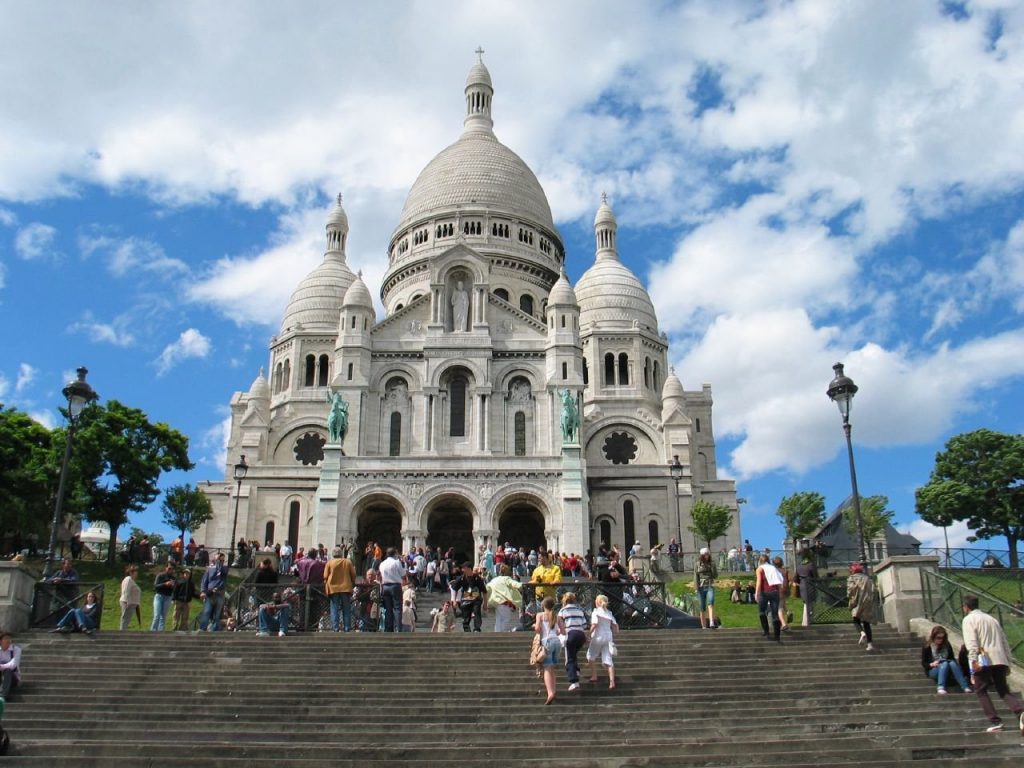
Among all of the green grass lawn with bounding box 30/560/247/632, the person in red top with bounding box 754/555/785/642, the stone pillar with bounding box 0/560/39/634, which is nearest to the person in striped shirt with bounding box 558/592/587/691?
the person in red top with bounding box 754/555/785/642

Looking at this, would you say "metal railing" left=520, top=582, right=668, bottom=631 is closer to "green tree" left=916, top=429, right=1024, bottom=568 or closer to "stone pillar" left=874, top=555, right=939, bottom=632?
"stone pillar" left=874, top=555, right=939, bottom=632

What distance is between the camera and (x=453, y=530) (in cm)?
4769

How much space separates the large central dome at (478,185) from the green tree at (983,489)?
3112cm

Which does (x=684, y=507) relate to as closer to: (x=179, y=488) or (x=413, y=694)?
(x=179, y=488)

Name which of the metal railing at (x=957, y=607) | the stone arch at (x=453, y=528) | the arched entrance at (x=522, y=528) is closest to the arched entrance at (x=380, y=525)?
the stone arch at (x=453, y=528)

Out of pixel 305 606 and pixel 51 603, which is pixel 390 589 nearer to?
pixel 305 606

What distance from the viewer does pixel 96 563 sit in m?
38.2

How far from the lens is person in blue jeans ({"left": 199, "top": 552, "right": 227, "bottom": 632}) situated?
20781 mm

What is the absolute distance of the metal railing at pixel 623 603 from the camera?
2059 cm

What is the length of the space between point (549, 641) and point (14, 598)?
33.3 ft

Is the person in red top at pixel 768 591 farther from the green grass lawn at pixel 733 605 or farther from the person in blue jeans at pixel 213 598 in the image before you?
the person in blue jeans at pixel 213 598

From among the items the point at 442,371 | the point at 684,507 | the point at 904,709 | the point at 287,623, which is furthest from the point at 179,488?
the point at 904,709

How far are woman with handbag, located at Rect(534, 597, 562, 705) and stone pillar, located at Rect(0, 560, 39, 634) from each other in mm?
9751

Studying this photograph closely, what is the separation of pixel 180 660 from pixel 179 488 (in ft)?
95.9
